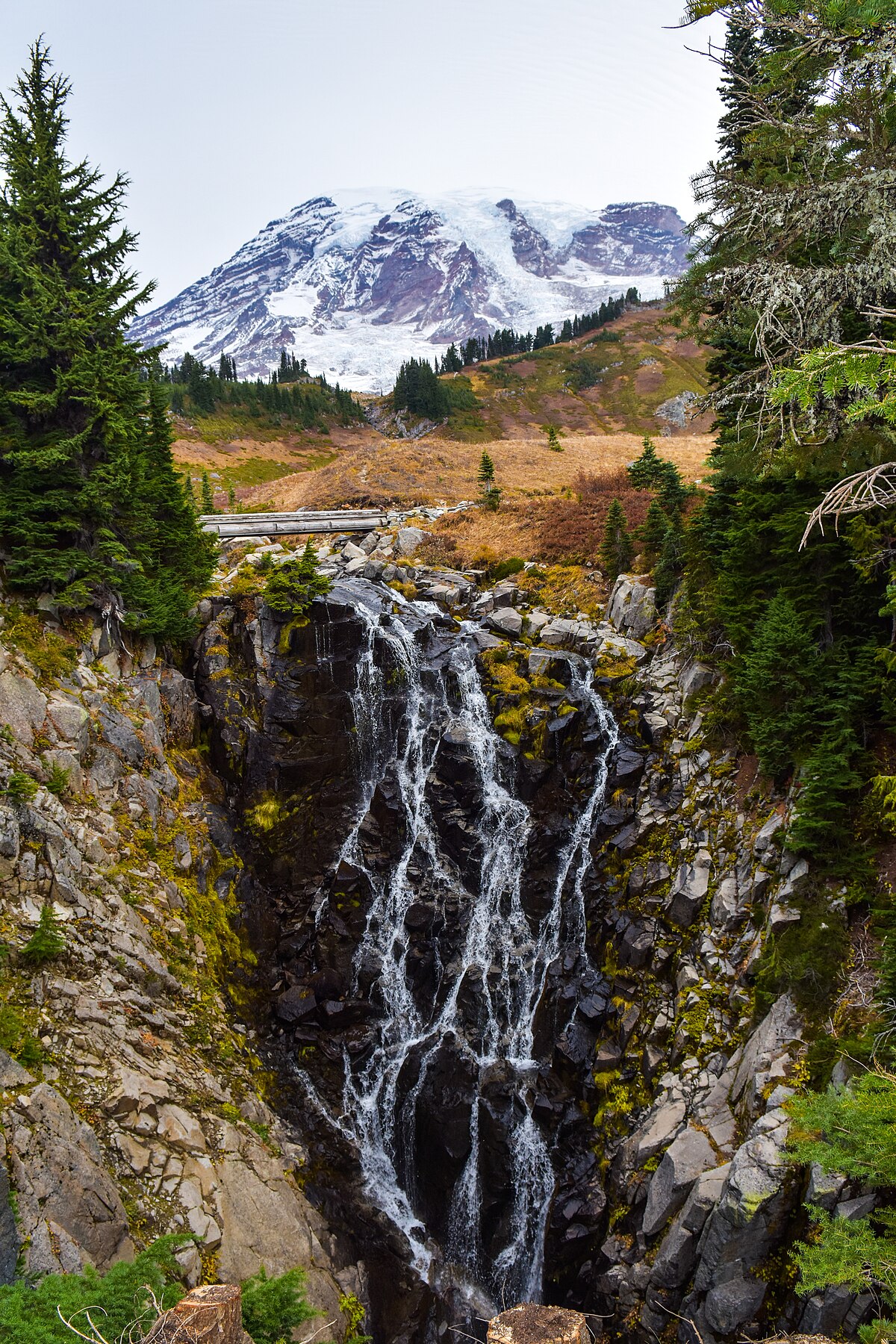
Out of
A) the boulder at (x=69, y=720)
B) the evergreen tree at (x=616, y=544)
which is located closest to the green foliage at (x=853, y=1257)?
the boulder at (x=69, y=720)

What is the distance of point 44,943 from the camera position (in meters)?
12.2

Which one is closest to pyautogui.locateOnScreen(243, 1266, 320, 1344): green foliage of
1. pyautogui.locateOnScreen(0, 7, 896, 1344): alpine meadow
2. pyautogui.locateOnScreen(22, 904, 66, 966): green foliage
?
pyautogui.locateOnScreen(0, 7, 896, 1344): alpine meadow

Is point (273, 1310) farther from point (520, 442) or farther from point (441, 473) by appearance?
point (520, 442)

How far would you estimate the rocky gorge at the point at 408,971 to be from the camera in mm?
11781

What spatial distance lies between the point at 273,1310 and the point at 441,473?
141 ft

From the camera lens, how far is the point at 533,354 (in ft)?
370

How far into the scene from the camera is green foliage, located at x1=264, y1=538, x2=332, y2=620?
78.2ft

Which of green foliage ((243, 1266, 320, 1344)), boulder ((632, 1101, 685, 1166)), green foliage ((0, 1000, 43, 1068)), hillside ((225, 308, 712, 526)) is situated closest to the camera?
green foliage ((243, 1266, 320, 1344))

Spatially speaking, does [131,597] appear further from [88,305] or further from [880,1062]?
[880,1062]

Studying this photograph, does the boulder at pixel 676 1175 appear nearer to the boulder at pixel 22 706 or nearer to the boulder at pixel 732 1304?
the boulder at pixel 732 1304

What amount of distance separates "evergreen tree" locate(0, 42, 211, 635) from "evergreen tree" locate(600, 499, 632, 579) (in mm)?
17019

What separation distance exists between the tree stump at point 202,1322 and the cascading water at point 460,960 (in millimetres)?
12016

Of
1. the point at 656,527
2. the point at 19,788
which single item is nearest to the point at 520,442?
the point at 656,527

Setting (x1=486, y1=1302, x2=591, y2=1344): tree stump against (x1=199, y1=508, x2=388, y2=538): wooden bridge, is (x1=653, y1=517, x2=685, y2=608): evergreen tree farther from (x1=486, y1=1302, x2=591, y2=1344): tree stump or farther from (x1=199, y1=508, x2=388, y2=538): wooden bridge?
(x1=486, y1=1302, x2=591, y2=1344): tree stump
